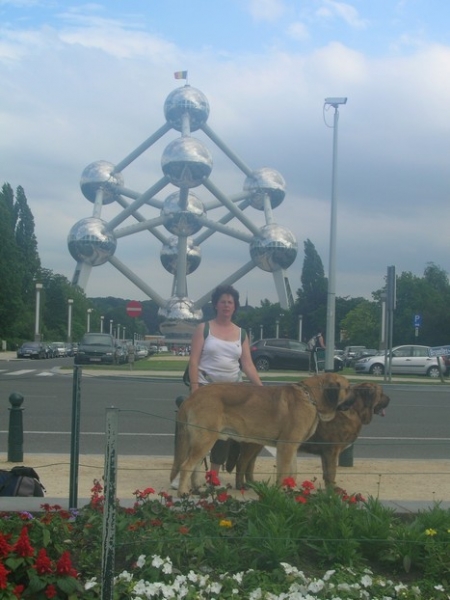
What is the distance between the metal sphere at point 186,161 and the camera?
71.0 meters

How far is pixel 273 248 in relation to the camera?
7775 centimetres

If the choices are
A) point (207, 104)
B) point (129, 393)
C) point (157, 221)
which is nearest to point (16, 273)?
point (157, 221)

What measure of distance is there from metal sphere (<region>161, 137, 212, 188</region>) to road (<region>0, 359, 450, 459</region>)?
4568 centimetres

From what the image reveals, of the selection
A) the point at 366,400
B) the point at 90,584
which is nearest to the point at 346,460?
the point at 366,400

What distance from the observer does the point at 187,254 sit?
81.4m

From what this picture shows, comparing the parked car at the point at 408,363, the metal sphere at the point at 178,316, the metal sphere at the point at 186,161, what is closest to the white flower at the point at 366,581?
the parked car at the point at 408,363

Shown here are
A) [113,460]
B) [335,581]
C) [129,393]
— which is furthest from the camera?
[129,393]

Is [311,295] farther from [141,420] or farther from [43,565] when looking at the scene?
[43,565]

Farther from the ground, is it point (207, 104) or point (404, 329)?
point (207, 104)

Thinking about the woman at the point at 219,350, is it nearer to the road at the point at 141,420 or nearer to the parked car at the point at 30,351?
the road at the point at 141,420

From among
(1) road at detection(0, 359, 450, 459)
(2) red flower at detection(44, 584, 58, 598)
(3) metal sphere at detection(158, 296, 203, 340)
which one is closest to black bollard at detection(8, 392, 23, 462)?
(1) road at detection(0, 359, 450, 459)

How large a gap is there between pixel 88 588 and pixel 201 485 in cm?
263

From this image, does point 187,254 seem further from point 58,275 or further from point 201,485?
point 201,485

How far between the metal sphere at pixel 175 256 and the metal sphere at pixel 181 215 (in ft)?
19.3
